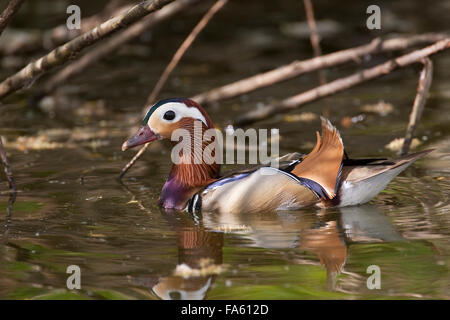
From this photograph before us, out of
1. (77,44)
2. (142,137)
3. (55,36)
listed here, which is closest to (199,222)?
(142,137)

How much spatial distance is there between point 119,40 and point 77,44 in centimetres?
393

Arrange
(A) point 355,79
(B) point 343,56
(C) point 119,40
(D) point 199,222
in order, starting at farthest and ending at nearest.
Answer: (C) point 119,40 → (B) point 343,56 → (A) point 355,79 → (D) point 199,222

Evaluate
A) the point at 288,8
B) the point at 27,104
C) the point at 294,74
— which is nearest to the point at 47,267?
the point at 294,74

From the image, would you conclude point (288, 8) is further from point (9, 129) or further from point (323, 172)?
point (323, 172)

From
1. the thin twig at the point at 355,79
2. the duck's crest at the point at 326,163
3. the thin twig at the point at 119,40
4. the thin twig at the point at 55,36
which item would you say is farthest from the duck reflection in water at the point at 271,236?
the thin twig at the point at 55,36

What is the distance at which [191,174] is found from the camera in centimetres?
737

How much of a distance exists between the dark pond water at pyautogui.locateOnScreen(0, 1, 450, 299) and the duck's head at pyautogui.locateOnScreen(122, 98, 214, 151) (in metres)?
0.54

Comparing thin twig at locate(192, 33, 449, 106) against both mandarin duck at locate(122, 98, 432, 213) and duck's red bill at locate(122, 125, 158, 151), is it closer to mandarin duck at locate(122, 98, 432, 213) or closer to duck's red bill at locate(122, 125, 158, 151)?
mandarin duck at locate(122, 98, 432, 213)

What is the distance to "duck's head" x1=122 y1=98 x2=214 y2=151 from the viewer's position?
734cm

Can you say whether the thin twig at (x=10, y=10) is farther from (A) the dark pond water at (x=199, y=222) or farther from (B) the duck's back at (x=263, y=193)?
(B) the duck's back at (x=263, y=193)

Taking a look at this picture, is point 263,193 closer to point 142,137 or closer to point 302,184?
point 302,184

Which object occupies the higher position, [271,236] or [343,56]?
[343,56]

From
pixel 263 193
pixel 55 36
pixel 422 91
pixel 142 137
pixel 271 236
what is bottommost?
pixel 271 236

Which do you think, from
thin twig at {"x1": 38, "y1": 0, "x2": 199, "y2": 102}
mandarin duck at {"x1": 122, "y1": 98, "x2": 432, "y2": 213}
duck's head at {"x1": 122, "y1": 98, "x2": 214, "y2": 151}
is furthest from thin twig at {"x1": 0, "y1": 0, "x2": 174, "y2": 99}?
thin twig at {"x1": 38, "y1": 0, "x2": 199, "y2": 102}
